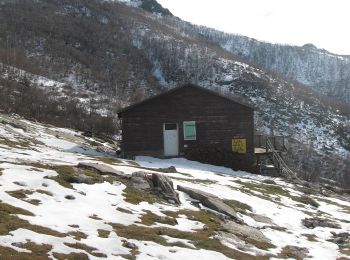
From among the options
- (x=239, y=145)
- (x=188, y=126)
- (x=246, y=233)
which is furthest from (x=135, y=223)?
(x=239, y=145)

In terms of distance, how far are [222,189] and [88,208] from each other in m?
10.8

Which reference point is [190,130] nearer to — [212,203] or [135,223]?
[212,203]

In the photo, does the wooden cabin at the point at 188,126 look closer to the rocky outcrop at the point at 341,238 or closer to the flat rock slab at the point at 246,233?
the rocky outcrop at the point at 341,238

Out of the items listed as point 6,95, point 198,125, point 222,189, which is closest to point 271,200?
point 222,189

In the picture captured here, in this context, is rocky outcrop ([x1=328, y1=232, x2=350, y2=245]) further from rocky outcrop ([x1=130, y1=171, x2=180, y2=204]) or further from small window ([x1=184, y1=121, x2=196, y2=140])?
small window ([x1=184, y1=121, x2=196, y2=140])

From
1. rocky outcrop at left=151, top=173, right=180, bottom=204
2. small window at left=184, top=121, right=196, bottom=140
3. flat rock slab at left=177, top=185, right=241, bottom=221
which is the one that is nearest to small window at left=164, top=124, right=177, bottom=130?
small window at left=184, top=121, right=196, bottom=140

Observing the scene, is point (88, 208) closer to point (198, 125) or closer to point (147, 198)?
point (147, 198)

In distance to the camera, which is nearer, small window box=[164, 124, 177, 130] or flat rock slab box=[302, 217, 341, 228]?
flat rock slab box=[302, 217, 341, 228]

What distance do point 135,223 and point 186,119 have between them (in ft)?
80.7

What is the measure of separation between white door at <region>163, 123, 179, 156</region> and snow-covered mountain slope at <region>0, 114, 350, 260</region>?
1372cm

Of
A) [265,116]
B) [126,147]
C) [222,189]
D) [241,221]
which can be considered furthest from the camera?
[265,116]

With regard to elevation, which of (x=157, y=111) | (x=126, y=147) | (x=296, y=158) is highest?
(x=157, y=111)

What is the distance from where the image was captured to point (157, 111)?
39.6m

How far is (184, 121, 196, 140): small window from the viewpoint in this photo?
131 feet
